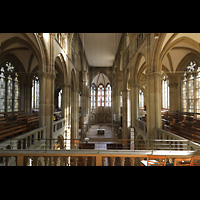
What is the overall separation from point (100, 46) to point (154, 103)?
14588mm

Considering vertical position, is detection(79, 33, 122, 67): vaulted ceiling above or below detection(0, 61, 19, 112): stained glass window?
above

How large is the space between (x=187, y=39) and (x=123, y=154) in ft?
28.9

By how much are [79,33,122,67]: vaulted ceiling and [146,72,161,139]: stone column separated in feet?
35.5

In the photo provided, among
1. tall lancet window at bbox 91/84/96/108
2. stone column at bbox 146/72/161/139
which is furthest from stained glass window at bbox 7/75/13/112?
tall lancet window at bbox 91/84/96/108

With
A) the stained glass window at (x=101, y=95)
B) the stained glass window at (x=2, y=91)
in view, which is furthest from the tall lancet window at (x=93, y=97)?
the stained glass window at (x=2, y=91)

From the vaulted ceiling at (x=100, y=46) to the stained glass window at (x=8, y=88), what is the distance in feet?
29.8

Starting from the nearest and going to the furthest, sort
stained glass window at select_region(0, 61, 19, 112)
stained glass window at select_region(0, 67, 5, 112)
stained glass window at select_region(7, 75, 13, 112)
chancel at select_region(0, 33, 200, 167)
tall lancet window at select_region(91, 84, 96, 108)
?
chancel at select_region(0, 33, 200, 167) < stained glass window at select_region(0, 67, 5, 112) < stained glass window at select_region(0, 61, 19, 112) < stained glass window at select_region(7, 75, 13, 112) < tall lancet window at select_region(91, 84, 96, 108)

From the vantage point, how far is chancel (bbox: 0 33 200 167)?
4.87 m

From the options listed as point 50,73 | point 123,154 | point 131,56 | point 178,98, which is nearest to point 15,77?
point 50,73

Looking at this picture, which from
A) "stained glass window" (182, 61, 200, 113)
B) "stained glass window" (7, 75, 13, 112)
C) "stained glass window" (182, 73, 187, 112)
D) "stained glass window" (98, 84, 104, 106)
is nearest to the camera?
"stained glass window" (182, 61, 200, 113)

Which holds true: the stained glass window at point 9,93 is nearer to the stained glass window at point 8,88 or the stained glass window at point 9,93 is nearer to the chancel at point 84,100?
the stained glass window at point 8,88

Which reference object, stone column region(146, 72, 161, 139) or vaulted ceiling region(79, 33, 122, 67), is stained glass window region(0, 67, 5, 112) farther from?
stone column region(146, 72, 161, 139)
